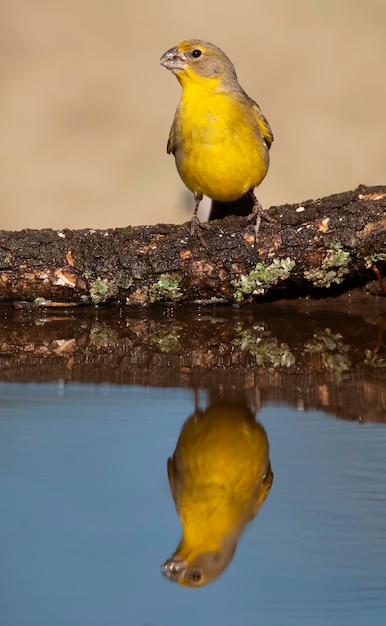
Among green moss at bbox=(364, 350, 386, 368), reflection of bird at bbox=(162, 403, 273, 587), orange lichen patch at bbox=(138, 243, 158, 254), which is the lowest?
reflection of bird at bbox=(162, 403, 273, 587)

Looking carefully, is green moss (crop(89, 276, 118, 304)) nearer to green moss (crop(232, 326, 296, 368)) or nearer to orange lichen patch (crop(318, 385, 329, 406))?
green moss (crop(232, 326, 296, 368))

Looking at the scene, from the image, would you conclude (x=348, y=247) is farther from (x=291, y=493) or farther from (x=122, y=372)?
(x=291, y=493)

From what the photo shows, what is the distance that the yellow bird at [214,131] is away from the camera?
6352mm

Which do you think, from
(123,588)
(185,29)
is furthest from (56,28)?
(123,588)

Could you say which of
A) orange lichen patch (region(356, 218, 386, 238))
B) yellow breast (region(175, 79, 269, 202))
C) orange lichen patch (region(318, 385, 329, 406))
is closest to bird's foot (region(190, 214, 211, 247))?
yellow breast (region(175, 79, 269, 202))

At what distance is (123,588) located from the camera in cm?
268

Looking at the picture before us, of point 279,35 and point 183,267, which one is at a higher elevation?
point 279,35

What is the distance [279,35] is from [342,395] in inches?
375

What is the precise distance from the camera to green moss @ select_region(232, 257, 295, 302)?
6152 millimetres

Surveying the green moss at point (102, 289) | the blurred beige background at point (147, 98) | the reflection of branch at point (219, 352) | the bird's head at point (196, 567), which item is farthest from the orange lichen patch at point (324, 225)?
the blurred beige background at point (147, 98)

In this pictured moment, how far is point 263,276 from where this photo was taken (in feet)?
20.2

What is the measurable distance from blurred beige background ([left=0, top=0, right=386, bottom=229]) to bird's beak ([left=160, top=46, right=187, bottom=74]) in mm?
3315

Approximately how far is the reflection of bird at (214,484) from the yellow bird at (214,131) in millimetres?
2351

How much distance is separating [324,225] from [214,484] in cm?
288
